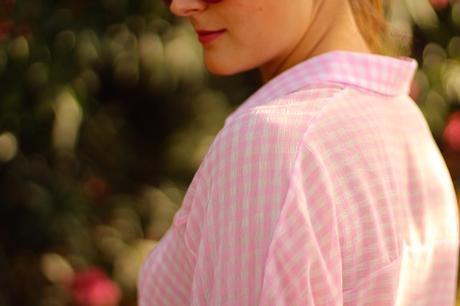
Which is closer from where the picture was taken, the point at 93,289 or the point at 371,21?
the point at 371,21

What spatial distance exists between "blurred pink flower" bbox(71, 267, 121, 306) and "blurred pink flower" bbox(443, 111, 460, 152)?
3.50 ft

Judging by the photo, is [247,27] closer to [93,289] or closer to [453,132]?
[93,289]

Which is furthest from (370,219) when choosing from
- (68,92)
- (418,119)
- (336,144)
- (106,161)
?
(106,161)

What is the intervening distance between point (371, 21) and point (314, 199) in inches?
13.8

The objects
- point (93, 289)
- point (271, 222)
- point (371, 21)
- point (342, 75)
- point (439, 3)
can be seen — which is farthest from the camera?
point (439, 3)

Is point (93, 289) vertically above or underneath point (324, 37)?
underneath

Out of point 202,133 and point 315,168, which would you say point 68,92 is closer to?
point 202,133

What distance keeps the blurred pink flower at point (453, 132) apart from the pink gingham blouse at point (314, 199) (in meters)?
2.40

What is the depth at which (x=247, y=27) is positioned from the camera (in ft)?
4.28

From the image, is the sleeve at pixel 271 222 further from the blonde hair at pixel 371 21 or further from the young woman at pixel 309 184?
the blonde hair at pixel 371 21

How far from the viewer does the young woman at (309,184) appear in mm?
1161

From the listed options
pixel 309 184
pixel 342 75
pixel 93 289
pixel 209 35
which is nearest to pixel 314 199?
pixel 309 184

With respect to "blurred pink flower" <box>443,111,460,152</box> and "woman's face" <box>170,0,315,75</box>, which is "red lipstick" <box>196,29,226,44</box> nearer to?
"woman's face" <box>170,0,315,75</box>

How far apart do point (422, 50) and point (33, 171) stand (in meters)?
1.21
